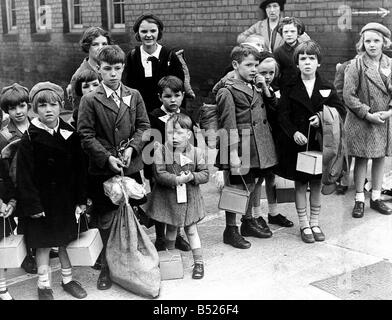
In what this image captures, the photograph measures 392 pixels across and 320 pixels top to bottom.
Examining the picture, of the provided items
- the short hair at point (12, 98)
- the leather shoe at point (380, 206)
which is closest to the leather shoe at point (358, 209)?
the leather shoe at point (380, 206)

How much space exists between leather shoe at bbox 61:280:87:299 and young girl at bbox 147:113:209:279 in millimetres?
722

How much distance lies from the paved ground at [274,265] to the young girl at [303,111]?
0.27 m

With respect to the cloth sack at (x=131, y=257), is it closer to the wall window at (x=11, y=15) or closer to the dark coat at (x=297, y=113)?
the dark coat at (x=297, y=113)

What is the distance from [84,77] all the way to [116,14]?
651 cm

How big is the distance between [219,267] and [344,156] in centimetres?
139

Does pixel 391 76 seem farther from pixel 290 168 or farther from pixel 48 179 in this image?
pixel 48 179

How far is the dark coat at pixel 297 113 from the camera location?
4633 mm

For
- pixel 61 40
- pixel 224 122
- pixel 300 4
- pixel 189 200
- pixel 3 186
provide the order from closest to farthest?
pixel 3 186
pixel 189 200
pixel 224 122
pixel 300 4
pixel 61 40

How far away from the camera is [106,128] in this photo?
4043mm

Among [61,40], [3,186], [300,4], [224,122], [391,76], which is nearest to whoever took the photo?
[3,186]

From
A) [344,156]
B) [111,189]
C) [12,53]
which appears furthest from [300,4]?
[12,53]

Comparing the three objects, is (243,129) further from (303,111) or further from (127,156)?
(127,156)

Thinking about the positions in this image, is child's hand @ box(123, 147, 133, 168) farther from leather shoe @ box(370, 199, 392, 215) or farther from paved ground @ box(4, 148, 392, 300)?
leather shoe @ box(370, 199, 392, 215)

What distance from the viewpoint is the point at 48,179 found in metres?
3.77
